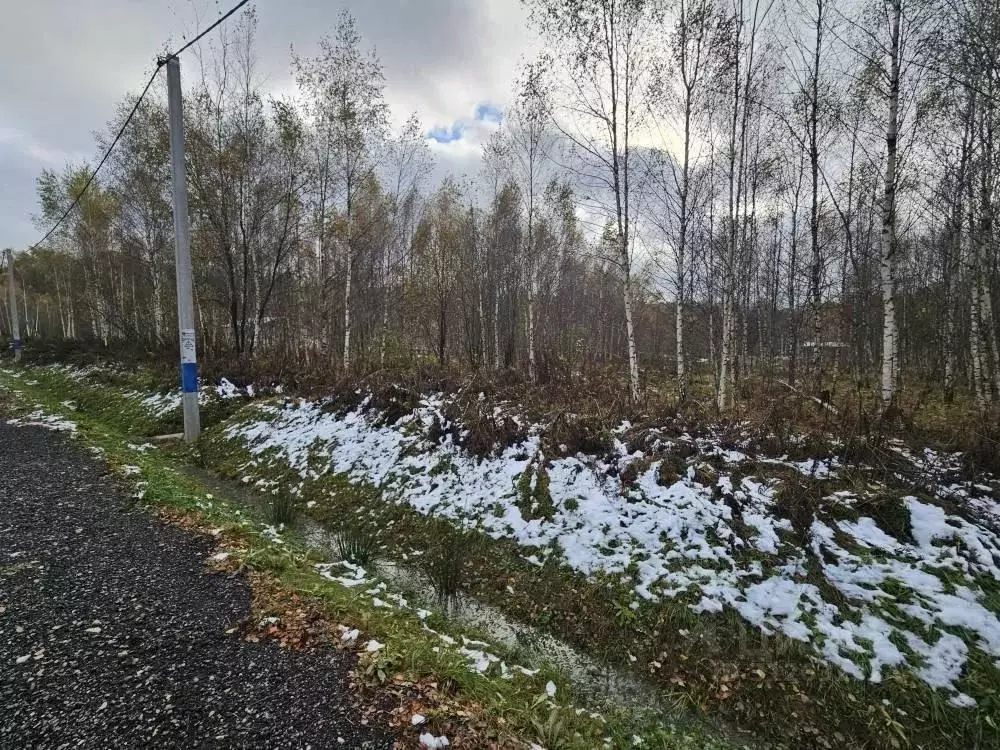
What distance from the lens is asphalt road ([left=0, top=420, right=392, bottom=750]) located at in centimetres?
207

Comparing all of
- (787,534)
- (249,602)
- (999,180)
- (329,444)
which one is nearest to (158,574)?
(249,602)

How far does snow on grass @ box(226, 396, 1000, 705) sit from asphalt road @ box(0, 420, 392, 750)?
274 centimetres

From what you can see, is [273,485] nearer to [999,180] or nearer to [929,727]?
[929,727]

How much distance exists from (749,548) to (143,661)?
15.5 ft

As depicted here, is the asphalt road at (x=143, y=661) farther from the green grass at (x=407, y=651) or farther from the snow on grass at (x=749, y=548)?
the snow on grass at (x=749, y=548)

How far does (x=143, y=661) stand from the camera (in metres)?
2.48

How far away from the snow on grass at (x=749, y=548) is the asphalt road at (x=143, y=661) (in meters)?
2.74

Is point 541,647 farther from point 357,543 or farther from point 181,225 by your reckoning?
point 181,225

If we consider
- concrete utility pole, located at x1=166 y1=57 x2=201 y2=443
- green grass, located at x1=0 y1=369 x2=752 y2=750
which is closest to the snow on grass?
green grass, located at x1=0 y1=369 x2=752 y2=750

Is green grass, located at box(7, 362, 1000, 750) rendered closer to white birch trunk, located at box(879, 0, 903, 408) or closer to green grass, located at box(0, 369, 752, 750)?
green grass, located at box(0, 369, 752, 750)

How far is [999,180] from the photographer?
8766mm

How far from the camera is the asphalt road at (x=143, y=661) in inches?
81.5

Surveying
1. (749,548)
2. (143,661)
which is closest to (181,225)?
(143,661)

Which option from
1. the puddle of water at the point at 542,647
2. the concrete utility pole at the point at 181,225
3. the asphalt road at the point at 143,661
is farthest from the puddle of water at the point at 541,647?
the concrete utility pole at the point at 181,225
